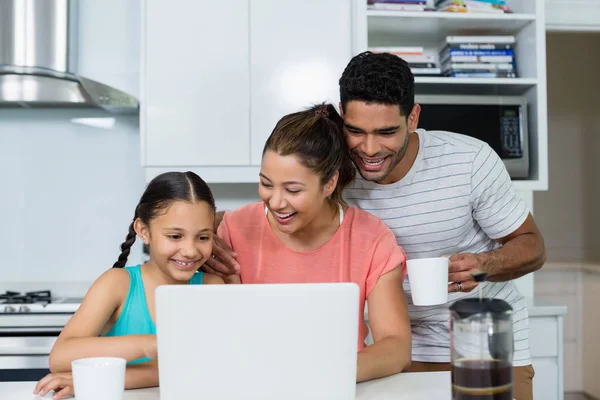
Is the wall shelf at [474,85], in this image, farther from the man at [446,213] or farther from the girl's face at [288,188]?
the girl's face at [288,188]

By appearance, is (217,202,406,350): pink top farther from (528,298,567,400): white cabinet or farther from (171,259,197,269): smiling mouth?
(528,298,567,400): white cabinet

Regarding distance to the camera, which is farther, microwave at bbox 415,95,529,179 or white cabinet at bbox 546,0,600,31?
white cabinet at bbox 546,0,600,31

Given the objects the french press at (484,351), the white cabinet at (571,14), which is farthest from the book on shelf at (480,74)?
the french press at (484,351)

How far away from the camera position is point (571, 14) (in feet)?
9.91

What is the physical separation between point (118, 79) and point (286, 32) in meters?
0.79

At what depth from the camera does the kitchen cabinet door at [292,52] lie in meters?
2.75

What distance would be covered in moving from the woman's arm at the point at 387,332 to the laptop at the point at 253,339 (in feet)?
1.07

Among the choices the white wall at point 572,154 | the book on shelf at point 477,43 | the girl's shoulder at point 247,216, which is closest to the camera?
the girl's shoulder at point 247,216

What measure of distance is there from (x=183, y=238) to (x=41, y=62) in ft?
5.23

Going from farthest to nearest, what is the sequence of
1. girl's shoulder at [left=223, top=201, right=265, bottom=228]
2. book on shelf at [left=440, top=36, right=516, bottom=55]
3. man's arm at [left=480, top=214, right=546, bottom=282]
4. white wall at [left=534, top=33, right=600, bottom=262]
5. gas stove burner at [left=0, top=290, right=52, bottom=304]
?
1. white wall at [left=534, top=33, right=600, bottom=262]
2. book on shelf at [left=440, top=36, right=516, bottom=55]
3. gas stove burner at [left=0, top=290, right=52, bottom=304]
4. man's arm at [left=480, top=214, right=546, bottom=282]
5. girl's shoulder at [left=223, top=201, right=265, bottom=228]

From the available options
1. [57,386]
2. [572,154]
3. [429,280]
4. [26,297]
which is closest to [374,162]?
[429,280]

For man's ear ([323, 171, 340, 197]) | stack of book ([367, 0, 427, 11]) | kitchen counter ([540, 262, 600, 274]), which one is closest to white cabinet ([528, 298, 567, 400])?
stack of book ([367, 0, 427, 11])

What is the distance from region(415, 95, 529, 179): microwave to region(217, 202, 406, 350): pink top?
3.98 ft

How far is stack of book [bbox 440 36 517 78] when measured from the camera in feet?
9.07
